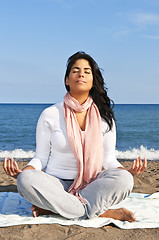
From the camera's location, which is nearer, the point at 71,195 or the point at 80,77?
the point at 71,195

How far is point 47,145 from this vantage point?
3.47 metres

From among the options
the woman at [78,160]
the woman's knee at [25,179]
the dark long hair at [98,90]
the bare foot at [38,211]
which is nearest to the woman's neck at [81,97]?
the woman at [78,160]

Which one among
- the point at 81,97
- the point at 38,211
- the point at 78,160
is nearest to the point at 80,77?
the point at 81,97

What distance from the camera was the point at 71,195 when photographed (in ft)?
10.3

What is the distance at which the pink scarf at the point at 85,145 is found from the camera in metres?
3.36

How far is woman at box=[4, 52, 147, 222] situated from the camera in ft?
10.1

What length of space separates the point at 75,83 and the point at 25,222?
154 centimetres

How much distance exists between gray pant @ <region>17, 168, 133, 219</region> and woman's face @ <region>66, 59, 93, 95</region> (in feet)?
3.20

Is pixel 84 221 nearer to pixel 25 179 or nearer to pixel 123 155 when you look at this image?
pixel 25 179

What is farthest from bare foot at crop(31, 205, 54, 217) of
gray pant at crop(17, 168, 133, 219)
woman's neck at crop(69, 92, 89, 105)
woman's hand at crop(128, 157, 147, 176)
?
woman's neck at crop(69, 92, 89, 105)

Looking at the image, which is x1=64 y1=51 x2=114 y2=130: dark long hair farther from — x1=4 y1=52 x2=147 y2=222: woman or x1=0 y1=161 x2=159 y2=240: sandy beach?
x1=0 y1=161 x2=159 y2=240: sandy beach

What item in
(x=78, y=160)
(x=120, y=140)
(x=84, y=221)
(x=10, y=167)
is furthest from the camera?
(x=120, y=140)

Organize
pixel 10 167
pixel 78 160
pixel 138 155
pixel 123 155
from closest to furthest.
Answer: pixel 10 167
pixel 78 160
pixel 138 155
pixel 123 155

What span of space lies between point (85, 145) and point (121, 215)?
825 mm
